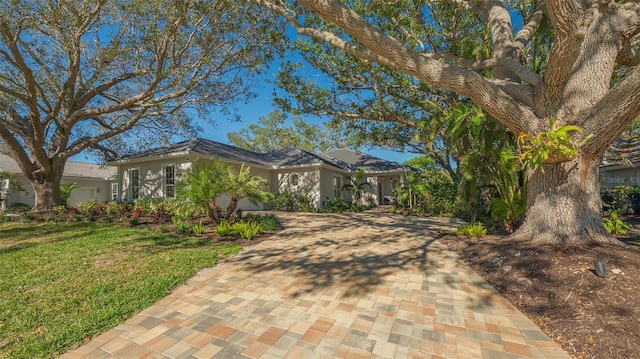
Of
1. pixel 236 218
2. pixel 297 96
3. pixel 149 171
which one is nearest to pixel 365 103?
pixel 297 96

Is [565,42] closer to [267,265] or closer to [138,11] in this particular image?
[267,265]

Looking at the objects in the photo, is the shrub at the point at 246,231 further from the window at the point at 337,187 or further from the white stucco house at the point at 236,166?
the window at the point at 337,187

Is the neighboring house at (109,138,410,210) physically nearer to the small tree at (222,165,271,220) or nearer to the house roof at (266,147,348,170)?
the house roof at (266,147,348,170)

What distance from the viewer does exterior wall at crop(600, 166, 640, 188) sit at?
12.9 m

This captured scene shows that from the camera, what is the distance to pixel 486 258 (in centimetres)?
481

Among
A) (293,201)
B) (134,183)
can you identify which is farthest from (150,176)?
(293,201)

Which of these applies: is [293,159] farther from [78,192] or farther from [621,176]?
[78,192]

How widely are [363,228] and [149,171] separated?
1150cm

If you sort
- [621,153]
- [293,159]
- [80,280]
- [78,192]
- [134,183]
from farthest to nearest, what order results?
[78,192] < [293,159] < [134,183] < [621,153] < [80,280]

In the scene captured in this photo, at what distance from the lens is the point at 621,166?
1303 centimetres

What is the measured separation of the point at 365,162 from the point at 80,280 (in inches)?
741

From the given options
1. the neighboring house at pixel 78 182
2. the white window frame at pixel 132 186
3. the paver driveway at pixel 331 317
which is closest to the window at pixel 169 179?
the white window frame at pixel 132 186

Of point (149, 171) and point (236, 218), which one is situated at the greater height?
point (149, 171)

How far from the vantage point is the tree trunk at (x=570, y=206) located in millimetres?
4469
